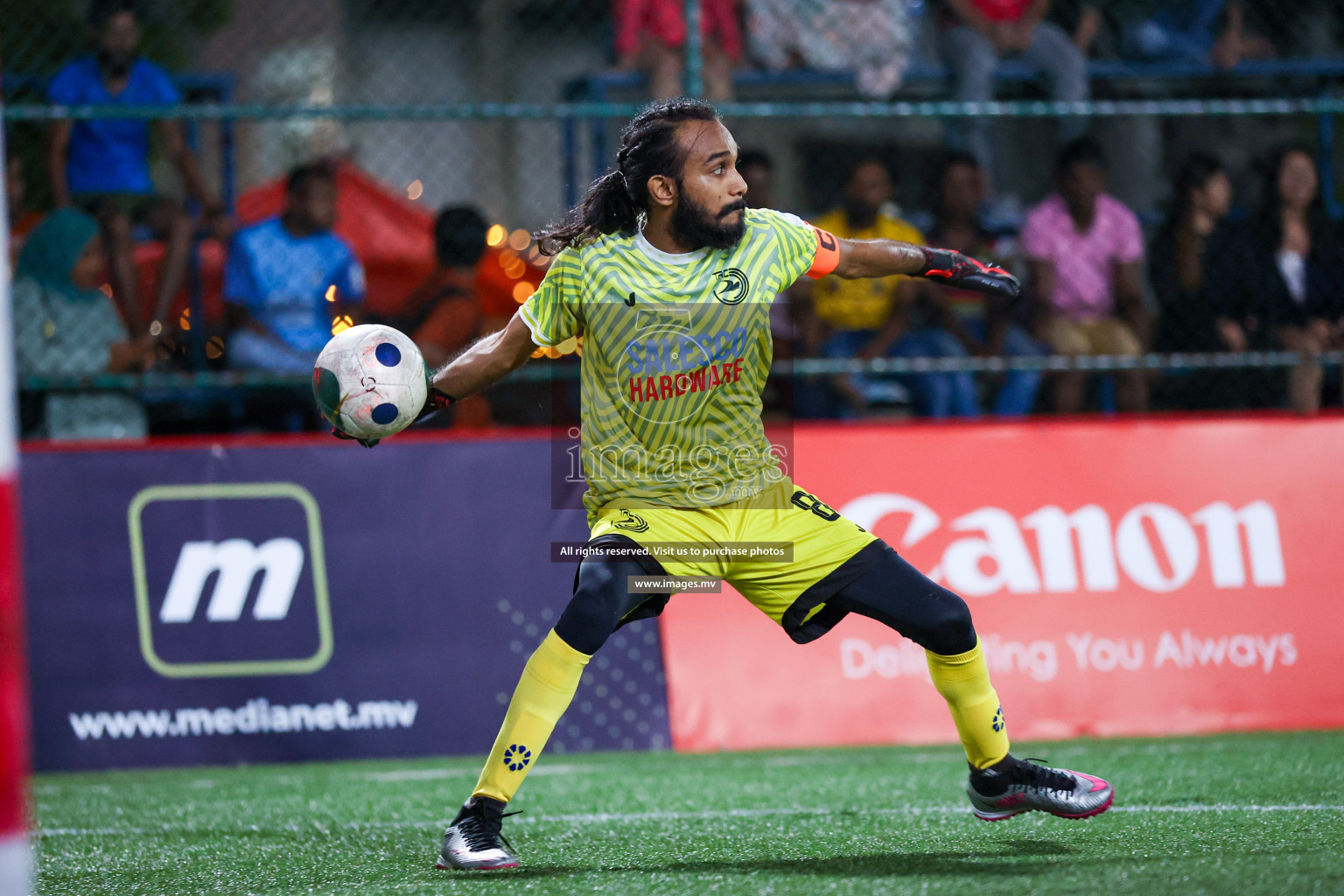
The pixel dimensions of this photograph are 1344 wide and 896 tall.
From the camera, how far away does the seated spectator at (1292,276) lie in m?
7.48

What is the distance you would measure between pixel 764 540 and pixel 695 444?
32 cm

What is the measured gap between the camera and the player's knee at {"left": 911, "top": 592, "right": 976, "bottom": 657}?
3.82m

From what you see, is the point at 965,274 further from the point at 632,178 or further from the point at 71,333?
the point at 71,333

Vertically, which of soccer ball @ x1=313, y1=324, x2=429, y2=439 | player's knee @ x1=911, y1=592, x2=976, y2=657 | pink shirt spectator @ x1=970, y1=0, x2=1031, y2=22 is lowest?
player's knee @ x1=911, y1=592, x2=976, y2=657

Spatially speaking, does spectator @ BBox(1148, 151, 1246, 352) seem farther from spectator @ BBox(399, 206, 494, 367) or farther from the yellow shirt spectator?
spectator @ BBox(399, 206, 494, 367)

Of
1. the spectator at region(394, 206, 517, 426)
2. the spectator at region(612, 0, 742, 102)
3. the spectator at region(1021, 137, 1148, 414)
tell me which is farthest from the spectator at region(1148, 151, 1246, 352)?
the spectator at region(394, 206, 517, 426)

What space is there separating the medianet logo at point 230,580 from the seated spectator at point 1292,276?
4893 millimetres

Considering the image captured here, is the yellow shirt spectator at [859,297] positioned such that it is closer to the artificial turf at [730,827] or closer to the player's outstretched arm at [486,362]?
the artificial turf at [730,827]

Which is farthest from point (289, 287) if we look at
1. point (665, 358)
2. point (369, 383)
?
point (665, 358)

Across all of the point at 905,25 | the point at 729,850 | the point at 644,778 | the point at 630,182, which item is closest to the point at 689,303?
the point at 630,182

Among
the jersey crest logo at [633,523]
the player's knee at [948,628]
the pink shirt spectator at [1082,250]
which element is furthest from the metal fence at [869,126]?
the jersey crest logo at [633,523]

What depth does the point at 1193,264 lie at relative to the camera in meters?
7.89

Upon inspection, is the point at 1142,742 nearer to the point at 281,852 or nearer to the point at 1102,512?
the point at 1102,512

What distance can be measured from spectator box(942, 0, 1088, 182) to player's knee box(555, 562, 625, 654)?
5.55 m
